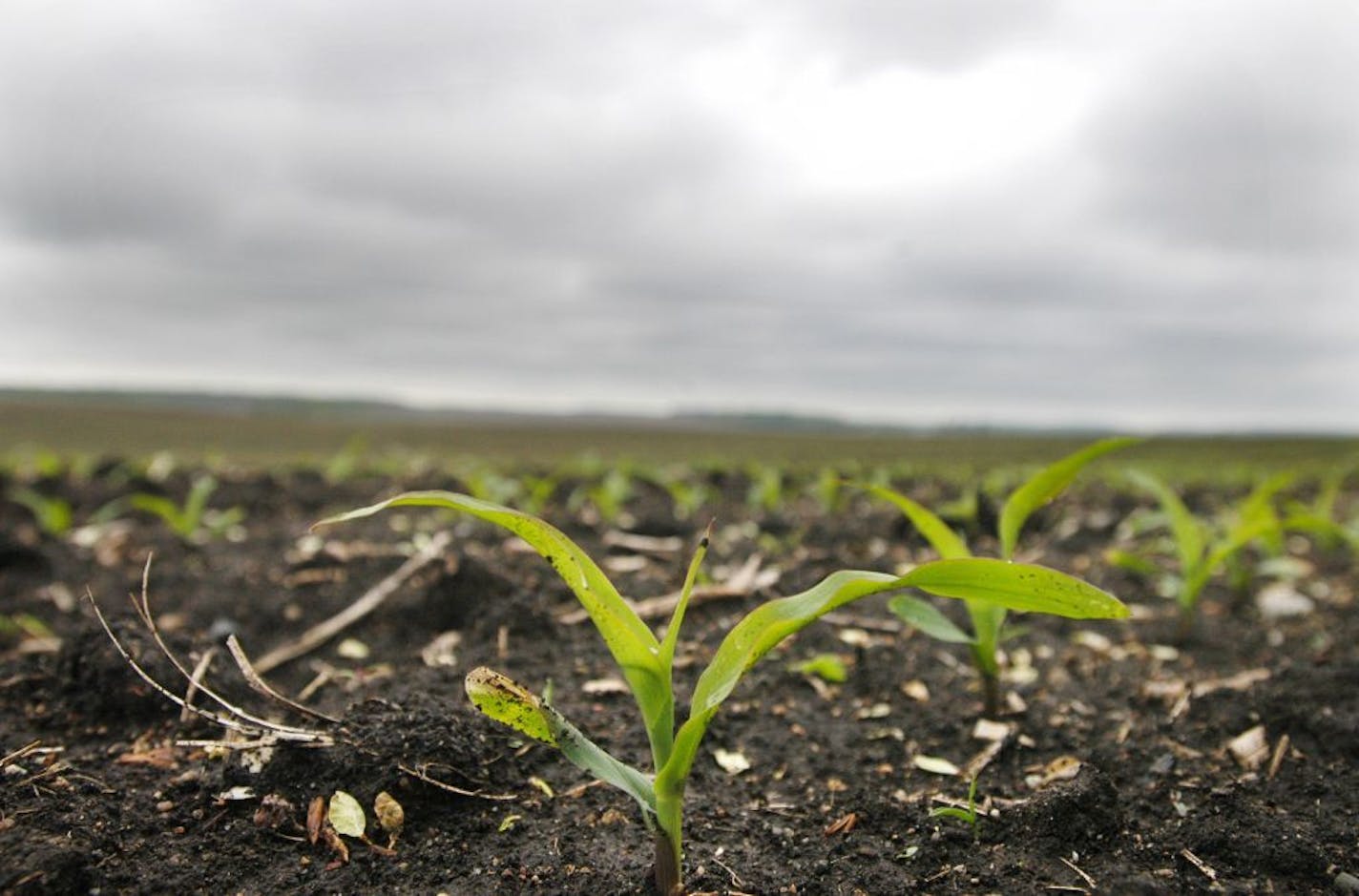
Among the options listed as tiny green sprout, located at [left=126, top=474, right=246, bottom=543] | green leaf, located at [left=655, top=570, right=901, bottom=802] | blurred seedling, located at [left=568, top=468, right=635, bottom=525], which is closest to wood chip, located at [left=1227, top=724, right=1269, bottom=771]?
green leaf, located at [left=655, top=570, right=901, bottom=802]

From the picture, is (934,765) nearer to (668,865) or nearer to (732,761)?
(732,761)

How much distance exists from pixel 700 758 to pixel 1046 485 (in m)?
1.18

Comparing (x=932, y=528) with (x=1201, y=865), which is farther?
(x=932, y=528)

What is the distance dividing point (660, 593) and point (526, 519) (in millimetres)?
2203

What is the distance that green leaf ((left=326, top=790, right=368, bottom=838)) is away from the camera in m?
1.91

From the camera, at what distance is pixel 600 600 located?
155 cm

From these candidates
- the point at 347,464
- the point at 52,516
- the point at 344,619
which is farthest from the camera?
the point at 347,464

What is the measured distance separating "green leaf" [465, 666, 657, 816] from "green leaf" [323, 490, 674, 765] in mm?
76

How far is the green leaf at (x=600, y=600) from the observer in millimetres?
1490

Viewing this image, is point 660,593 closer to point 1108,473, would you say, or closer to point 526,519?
point 526,519

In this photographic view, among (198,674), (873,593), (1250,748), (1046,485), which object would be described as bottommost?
(1250,748)

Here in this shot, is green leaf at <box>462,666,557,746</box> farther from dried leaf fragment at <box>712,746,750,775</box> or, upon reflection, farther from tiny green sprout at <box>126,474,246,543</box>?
tiny green sprout at <box>126,474,246,543</box>

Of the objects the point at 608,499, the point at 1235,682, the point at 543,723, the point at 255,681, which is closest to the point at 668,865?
the point at 543,723

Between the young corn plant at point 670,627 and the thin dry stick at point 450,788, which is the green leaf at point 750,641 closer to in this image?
the young corn plant at point 670,627
